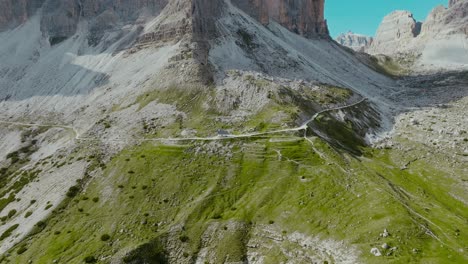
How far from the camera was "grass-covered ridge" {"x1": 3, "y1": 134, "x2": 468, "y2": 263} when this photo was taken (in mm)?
53706

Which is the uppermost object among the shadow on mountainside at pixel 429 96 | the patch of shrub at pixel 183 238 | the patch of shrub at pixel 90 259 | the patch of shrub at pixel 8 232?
the shadow on mountainside at pixel 429 96

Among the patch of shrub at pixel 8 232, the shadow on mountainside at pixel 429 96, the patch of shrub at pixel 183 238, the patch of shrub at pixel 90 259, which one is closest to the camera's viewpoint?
the patch of shrub at pixel 90 259

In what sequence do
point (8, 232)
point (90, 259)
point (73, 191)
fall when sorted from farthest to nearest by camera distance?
point (73, 191) → point (8, 232) → point (90, 259)

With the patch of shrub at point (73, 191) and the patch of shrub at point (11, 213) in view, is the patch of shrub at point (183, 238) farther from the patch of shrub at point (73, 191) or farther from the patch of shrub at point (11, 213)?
the patch of shrub at point (11, 213)

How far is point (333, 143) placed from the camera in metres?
91.5

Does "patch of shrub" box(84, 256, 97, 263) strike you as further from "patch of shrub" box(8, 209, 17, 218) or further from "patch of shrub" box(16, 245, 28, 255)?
"patch of shrub" box(8, 209, 17, 218)

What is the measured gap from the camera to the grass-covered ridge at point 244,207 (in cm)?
5371

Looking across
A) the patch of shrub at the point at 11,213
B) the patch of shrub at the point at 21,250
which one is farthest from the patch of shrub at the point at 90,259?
the patch of shrub at the point at 11,213

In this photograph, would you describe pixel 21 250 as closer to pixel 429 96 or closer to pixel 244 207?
pixel 244 207

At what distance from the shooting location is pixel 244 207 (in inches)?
2657

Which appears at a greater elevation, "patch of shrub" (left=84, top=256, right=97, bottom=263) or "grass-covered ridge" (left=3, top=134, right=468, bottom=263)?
"grass-covered ridge" (left=3, top=134, right=468, bottom=263)

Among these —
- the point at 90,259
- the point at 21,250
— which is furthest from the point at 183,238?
the point at 21,250

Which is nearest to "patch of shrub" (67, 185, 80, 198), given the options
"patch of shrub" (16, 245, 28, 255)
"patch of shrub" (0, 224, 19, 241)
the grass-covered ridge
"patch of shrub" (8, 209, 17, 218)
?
the grass-covered ridge

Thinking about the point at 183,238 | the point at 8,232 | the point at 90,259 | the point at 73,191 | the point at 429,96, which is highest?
the point at 429,96
